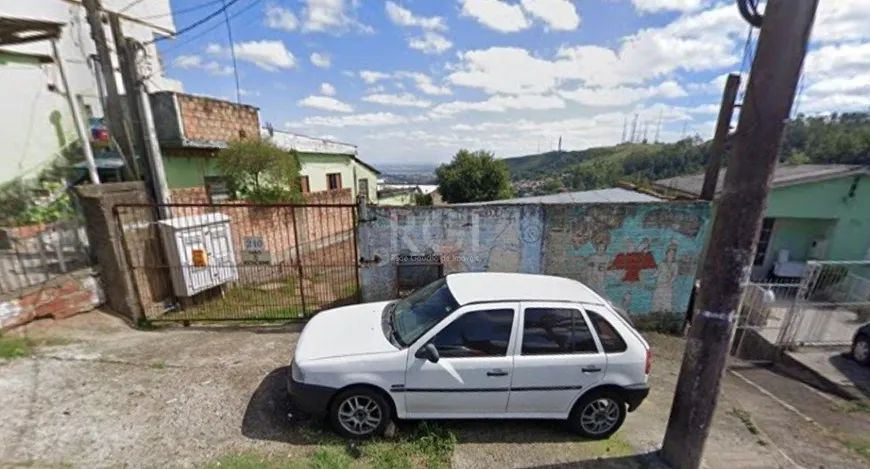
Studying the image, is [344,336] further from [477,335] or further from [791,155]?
[791,155]

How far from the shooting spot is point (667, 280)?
259 inches

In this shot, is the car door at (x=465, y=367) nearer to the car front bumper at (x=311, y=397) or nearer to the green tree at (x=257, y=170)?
the car front bumper at (x=311, y=397)

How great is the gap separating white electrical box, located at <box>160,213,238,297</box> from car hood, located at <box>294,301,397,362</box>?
3635 mm

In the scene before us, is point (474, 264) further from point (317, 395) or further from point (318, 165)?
point (318, 165)

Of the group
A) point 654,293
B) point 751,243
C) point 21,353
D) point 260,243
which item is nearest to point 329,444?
point 751,243

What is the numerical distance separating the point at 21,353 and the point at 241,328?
8.22 ft

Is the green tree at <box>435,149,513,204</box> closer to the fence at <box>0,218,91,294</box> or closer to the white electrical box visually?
the white electrical box

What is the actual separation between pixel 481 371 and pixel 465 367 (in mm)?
163

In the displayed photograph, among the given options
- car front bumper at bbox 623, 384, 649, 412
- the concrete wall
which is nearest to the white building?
the concrete wall

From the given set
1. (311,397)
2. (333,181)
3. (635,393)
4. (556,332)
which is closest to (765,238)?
(635,393)

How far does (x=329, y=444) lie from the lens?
347cm

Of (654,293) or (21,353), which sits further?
(654,293)

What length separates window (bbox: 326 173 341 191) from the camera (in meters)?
17.8

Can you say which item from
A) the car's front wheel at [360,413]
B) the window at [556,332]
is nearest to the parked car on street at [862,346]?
the window at [556,332]
